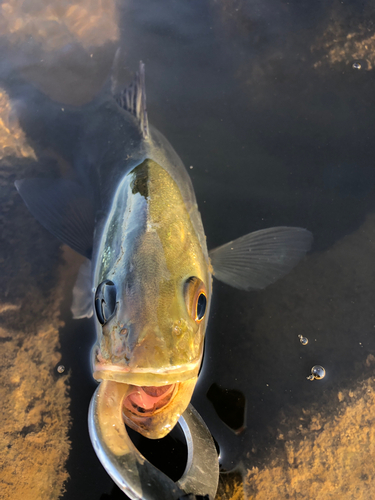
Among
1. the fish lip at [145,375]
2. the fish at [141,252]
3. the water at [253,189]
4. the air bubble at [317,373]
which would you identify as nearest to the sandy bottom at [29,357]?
the water at [253,189]

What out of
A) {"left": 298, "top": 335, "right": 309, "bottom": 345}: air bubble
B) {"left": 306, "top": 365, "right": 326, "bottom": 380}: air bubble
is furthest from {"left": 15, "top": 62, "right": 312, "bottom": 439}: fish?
{"left": 306, "top": 365, "right": 326, "bottom": 380}: air bubble

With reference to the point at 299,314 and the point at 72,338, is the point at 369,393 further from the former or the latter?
the point at 72,338

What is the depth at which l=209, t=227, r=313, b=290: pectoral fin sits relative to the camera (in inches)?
109

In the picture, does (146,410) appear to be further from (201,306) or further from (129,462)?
(201,306)

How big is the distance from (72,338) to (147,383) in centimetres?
148

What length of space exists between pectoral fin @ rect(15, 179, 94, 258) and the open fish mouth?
1519 millimetres

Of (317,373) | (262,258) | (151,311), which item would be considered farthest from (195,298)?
(317,373)

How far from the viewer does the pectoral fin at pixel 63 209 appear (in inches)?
115

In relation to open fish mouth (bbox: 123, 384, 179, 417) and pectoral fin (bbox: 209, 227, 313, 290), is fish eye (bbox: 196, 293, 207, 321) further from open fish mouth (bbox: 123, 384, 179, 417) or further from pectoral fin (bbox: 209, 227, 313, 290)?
pectoral fin (bbox: 209, 227, 313, 290)

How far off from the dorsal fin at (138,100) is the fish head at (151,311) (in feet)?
2.50

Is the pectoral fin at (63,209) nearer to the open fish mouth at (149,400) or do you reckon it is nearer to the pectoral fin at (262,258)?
the pectoral fin at (262,258)

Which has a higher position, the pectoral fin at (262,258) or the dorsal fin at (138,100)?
the dorsal fin at (138,100)

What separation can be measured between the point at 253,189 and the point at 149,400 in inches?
89.8

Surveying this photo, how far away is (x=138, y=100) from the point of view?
2.84 metres
